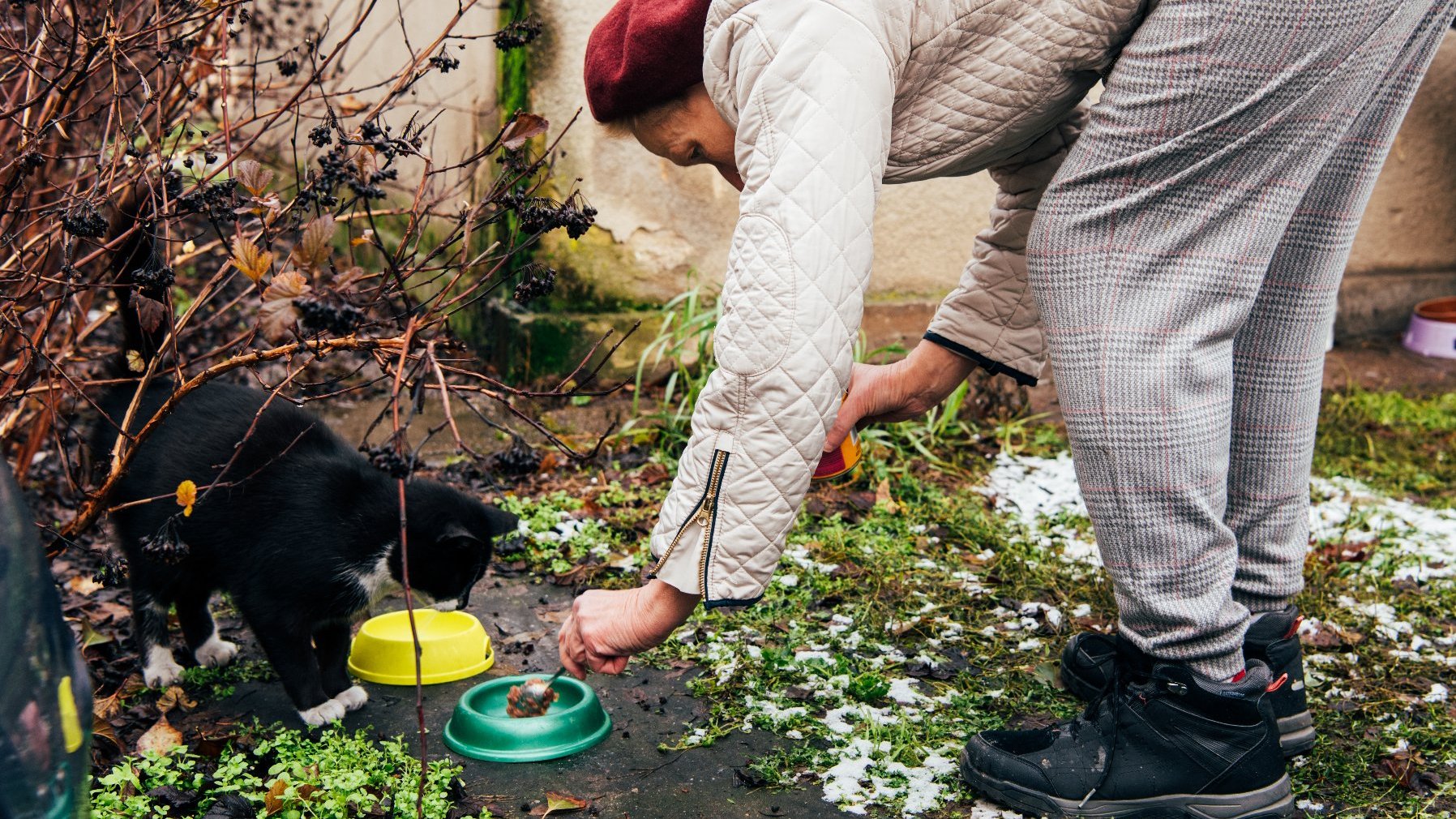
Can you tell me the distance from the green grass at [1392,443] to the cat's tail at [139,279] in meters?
4.00

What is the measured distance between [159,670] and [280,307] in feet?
4.78

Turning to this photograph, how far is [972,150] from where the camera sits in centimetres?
209

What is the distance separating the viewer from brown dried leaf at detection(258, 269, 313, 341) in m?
1.67

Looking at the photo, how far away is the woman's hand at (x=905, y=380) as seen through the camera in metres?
2.55

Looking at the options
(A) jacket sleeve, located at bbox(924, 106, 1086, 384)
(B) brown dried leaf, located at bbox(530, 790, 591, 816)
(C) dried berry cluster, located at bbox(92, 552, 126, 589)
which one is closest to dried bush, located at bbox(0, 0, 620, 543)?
(C) dried berry cluster, located at bbox(92, 552, 126, 589)

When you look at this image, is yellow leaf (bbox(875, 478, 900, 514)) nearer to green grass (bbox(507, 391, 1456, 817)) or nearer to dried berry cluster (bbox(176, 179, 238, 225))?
green grass (bbox(507, 391, 1456, 817))

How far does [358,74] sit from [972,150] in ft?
19.1

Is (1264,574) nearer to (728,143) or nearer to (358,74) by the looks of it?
(728,143)

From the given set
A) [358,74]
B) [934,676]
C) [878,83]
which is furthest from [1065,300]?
[358,74]

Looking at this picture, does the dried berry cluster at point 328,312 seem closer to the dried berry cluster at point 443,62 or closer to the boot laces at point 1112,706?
the dried berry cluster at point 443,62

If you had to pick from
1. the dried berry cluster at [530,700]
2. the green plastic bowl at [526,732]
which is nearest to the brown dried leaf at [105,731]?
the green plastic bowl at [526,732]

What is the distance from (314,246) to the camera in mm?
1771

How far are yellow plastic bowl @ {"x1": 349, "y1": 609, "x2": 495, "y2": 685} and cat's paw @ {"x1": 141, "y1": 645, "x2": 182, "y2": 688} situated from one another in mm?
398

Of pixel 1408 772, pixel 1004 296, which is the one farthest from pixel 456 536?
pixel 1408 772
